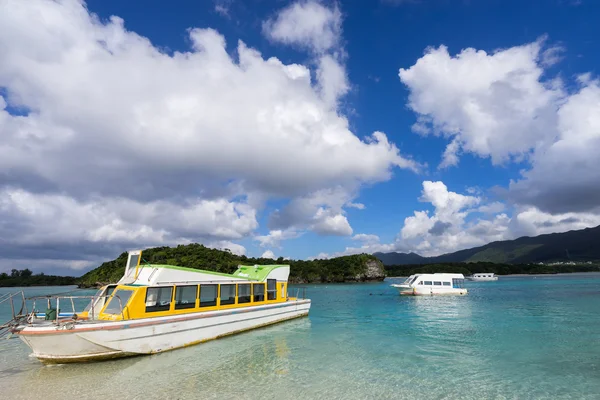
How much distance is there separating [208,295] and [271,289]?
653 cm

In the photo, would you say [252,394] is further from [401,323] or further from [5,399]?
[401,323]

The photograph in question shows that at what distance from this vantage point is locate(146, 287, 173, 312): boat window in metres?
16.0

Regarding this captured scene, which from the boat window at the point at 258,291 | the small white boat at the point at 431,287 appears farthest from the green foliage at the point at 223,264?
the boat window at the point at 258,291

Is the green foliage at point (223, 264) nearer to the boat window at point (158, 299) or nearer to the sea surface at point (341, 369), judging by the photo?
the boat window at point (158, 299)

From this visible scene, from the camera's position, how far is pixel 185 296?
693 inches

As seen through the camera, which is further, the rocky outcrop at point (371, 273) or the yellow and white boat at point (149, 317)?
the rocky outcrop at point (371, 273)

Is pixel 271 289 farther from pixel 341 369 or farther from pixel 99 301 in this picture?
pixel 341 369

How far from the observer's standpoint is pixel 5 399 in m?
10.5

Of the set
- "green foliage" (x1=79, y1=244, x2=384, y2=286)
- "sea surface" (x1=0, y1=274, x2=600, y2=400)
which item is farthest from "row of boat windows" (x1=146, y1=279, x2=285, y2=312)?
"green foliage" (x1=79, y1=244, x2=384, y2=286)

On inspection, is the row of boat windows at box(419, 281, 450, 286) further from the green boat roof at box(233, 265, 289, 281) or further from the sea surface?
the green boat roof at box(233, 265, 289, 281)

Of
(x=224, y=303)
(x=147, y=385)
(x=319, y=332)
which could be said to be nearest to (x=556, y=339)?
(x=319, y=332)

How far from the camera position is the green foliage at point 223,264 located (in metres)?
104

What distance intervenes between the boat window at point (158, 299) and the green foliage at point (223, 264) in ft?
216

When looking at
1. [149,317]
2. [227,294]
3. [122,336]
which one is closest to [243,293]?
[227,294]
